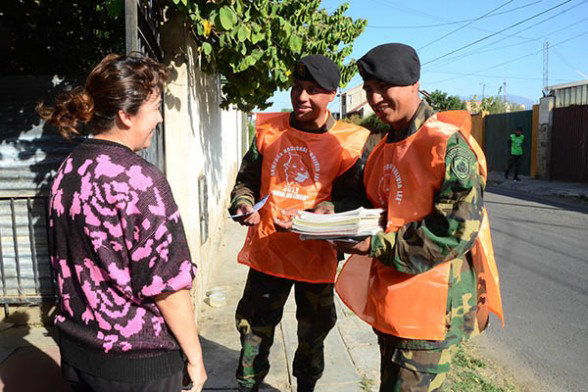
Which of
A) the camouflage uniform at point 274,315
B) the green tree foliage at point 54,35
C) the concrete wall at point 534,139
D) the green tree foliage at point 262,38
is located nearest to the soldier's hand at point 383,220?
the camouflage uniform at point 274,315

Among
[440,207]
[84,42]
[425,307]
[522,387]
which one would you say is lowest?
[522,387]

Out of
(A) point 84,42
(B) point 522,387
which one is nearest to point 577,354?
(B) point 522,387

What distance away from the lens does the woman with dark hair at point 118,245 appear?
1.43 meters

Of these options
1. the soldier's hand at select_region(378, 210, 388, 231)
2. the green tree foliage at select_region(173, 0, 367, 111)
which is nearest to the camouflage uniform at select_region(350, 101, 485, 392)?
the soldier's hand at select_region(378, 210, 388, 231)

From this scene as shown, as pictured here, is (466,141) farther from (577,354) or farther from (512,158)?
(512,158)

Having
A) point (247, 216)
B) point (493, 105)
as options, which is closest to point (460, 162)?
point (247, 216)

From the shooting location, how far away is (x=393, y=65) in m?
1.87

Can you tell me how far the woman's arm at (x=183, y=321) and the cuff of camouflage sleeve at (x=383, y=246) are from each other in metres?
0.68

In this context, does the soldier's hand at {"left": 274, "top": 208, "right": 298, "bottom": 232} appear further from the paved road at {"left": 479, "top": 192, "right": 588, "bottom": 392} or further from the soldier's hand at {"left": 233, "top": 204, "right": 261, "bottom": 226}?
the paved road at {"left": 479, "top": 192, "right": 588, "bottom": 392}

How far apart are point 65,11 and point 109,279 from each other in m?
3.90

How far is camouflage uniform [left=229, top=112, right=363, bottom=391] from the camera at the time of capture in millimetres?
2656

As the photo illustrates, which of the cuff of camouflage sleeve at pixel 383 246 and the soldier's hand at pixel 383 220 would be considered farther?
the soldier's hand at pixel 383 220

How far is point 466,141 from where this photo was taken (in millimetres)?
1823

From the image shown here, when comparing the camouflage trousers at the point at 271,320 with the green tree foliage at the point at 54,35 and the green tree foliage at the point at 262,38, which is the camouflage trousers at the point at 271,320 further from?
the green tree foliage at the point at 54,35
